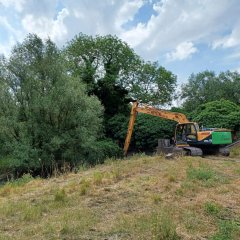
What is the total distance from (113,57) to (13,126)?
1825 centimetres

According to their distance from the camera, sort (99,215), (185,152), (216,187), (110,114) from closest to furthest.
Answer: (99,215)
(216,187)
(185,152)
(110,114)

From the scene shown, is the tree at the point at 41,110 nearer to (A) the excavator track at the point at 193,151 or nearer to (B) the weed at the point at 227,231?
(A) the excavator track at the point at 193,151

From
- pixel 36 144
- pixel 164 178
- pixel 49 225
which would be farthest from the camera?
pixel 36 144

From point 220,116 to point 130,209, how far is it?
23752 millimetres

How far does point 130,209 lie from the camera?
672 cm

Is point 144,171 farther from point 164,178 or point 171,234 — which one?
point 171,234

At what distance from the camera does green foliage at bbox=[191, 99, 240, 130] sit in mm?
28125

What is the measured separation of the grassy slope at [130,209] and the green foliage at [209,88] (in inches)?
1524

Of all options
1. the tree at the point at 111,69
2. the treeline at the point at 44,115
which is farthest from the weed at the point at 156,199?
the tree at the point at 111,69

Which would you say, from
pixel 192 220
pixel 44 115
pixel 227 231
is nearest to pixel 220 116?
pixel 44 115

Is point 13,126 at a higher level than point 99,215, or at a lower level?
higher

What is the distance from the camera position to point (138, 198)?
7598 mm

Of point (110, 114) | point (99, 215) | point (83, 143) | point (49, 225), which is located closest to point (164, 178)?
point (99, 215)

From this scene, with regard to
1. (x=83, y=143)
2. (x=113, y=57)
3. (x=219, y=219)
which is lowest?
(x=219, y=219)
